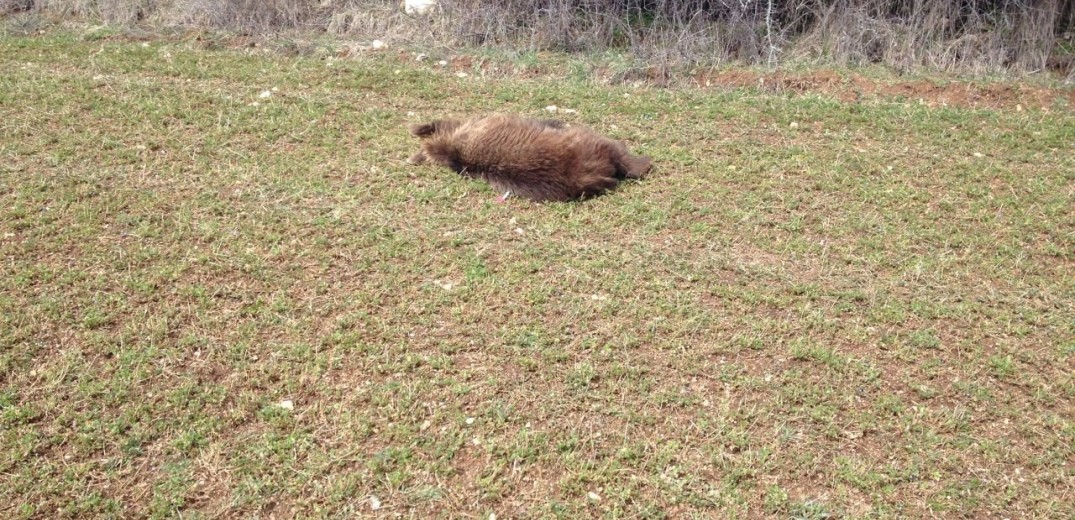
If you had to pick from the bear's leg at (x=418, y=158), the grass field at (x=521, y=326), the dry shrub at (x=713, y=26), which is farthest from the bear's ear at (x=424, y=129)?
the dry shrub at (x=713, y=26)

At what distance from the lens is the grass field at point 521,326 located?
305 centimetres

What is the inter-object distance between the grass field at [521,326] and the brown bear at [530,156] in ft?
0.50

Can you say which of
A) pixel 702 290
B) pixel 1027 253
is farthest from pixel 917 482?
pixel 1027 253

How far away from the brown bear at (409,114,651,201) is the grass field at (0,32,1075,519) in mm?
153

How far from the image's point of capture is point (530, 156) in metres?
5.02

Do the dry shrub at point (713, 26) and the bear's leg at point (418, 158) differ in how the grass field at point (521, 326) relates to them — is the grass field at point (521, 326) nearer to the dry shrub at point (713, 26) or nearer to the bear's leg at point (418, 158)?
the bear's leg at point (418, 158)

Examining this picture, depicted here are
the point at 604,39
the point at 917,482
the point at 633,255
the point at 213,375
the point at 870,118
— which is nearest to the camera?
the point at 917,482

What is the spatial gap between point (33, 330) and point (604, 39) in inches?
265

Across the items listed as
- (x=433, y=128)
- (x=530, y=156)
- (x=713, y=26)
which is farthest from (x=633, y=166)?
(x=713, y=26)

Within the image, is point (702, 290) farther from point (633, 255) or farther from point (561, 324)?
point (561, 324)

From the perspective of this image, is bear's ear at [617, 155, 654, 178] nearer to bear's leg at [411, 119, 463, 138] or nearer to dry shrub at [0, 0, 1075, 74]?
bear's leg at [411, 119, 463, 138]

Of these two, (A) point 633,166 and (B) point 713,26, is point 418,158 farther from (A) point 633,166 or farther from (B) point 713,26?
(B) point 713,26

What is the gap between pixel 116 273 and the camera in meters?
4.09

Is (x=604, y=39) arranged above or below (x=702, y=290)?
above
